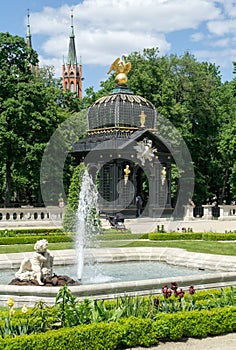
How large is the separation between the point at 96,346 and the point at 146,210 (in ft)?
95.1

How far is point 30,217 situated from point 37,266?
22.5 meters

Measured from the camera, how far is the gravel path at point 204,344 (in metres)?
8.82

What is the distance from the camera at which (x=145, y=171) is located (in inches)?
1484

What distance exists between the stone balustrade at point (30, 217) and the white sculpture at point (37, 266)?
802 inches

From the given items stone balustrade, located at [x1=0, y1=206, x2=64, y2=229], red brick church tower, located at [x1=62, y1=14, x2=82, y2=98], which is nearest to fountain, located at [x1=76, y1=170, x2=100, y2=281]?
stone balustrade, located at [x1=0, y1=206, x2=64, y2=229]

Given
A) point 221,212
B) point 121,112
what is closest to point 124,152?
point 121,112

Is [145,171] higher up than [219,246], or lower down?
higher up

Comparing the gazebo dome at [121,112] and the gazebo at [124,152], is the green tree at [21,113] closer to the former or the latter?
the gazebo at [124,152]

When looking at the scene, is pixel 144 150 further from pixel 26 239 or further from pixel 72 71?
pixel 72 71

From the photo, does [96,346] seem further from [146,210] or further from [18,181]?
[18,181]

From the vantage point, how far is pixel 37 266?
1249 cm

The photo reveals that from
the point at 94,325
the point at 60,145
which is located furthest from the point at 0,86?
the point at 94,325

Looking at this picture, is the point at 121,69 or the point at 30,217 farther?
the point at 121,69

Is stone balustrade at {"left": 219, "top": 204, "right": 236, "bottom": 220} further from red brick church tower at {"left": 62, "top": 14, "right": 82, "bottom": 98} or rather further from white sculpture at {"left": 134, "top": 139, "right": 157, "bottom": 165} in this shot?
red brick church tower at {"left": 62, "top": 14, "right": 82, "bottom": 98}
